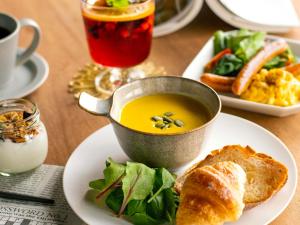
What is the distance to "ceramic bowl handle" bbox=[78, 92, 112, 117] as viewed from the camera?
1.29m

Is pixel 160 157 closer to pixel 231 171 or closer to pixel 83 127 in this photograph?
pixel 231 171

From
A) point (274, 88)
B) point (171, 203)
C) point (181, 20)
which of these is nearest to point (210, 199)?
point (171, 203)

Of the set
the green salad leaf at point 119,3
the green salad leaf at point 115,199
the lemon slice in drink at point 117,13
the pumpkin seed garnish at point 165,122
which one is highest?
the green salad leaf at point 119,3

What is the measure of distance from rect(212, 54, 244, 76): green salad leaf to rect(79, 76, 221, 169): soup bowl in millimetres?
368

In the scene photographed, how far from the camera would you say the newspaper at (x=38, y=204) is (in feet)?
4.00

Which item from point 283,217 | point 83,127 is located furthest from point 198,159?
point 83,127

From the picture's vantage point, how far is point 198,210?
1047mm

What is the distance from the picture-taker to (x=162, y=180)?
1175mm

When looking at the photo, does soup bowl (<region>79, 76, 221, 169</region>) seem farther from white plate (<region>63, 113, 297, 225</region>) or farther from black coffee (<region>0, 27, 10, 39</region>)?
black coffee (<region>0, 27, 10, 39</region>)

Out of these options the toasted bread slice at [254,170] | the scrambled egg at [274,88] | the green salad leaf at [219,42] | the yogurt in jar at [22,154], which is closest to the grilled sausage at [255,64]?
the scrambled egg at [274,88]

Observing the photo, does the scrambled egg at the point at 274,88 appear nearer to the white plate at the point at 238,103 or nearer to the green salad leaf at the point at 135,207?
the white plate at the point at 238,103

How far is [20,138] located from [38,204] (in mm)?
177

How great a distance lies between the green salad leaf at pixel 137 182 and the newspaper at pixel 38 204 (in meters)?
0.15

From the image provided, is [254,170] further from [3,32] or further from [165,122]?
[3,32]
